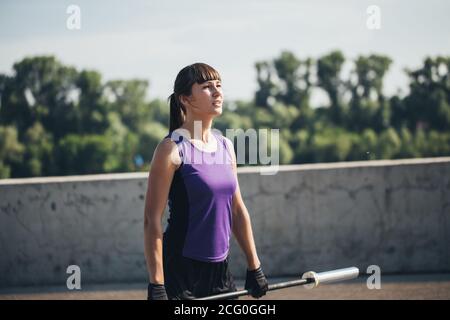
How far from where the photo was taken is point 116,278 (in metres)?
7.36

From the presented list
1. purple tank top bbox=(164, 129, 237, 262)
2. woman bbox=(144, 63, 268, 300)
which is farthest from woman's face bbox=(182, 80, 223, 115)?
purple tank top bbox=(164, 129, 237, 262)

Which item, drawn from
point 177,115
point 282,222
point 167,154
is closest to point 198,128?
point 177,115

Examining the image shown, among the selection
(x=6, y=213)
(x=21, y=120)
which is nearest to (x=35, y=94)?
(x=21, y=120)

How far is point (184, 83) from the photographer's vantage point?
3.16 metres

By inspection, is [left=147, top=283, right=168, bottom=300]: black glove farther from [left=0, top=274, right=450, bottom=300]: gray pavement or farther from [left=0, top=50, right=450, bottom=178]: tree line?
[left=0, top=50, right=450, bottom=178]: tree line

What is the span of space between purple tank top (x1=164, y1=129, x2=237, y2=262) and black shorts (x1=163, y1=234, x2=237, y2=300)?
0.03m

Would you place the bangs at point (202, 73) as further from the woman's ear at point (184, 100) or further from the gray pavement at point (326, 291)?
the gray pavement at point (326, 291)

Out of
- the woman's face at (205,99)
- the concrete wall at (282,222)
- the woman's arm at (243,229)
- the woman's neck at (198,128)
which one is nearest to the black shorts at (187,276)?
the woman's arm at (243,229)

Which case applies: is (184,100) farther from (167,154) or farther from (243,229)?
(243,229)

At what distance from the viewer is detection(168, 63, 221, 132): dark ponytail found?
3.14 m

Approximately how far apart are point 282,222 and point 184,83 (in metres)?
4.33

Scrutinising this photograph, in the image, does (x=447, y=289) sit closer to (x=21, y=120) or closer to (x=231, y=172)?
(x=231, y=172)

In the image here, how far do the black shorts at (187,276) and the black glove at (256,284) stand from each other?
208 mm

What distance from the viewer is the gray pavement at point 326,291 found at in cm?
634
